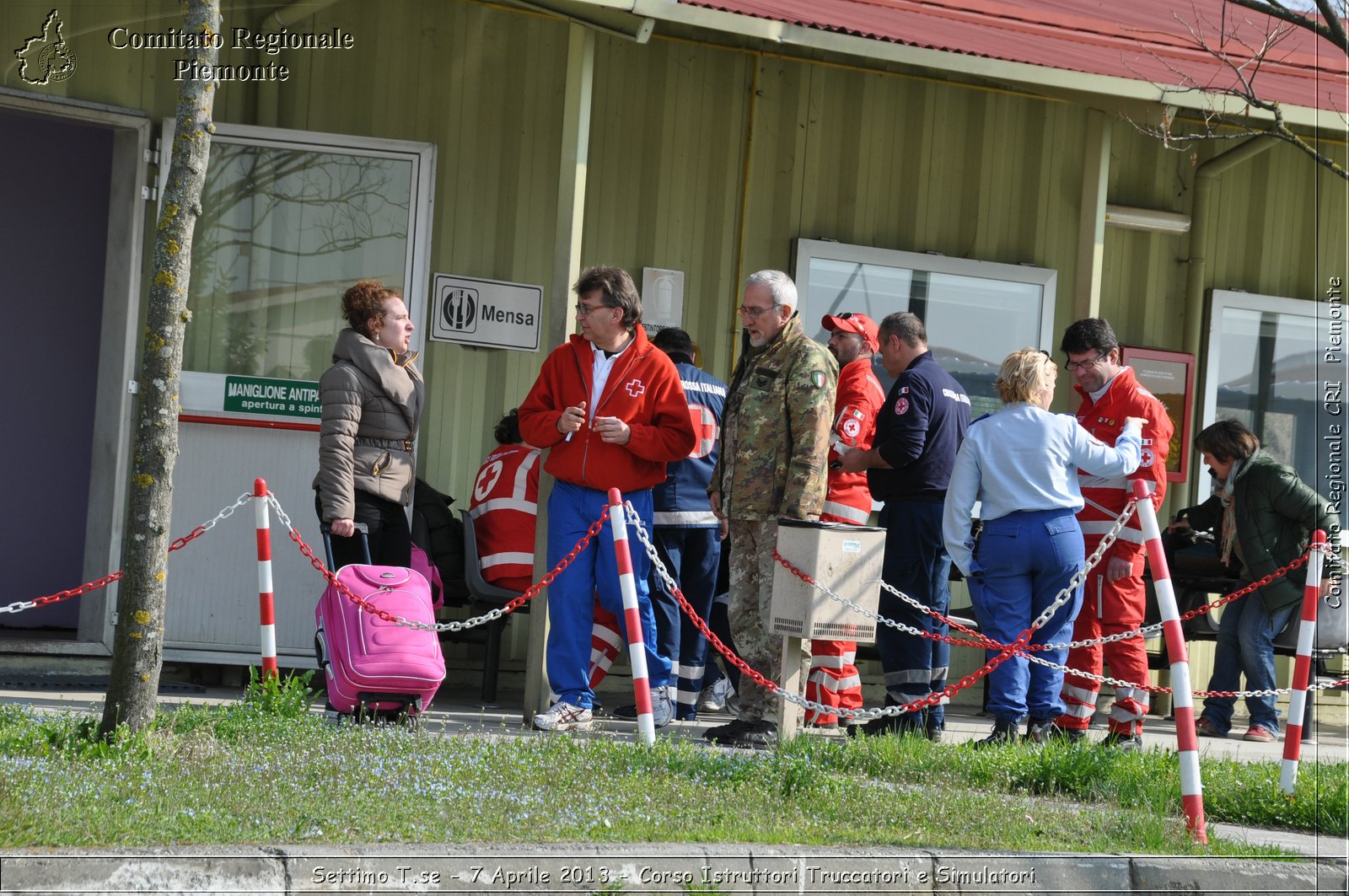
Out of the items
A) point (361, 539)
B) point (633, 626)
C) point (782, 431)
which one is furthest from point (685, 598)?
point (361, 539)

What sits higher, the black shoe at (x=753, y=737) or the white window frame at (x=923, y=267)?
the white window frame at (x=923, y=267)

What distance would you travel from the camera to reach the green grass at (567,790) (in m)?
4.79

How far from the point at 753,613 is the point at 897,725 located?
2.94 feet

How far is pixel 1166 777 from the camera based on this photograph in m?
6.29

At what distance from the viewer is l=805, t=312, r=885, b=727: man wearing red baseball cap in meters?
7.65

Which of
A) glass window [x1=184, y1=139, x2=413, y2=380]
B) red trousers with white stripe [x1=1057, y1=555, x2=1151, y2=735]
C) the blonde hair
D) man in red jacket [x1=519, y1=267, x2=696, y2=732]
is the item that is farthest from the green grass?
glass window [x1=184, y1=139, x2=413, y2=380]

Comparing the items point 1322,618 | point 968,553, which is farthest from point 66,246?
point 1322,618

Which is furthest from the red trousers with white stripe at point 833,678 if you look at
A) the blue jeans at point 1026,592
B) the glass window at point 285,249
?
the glass window at point 285,249

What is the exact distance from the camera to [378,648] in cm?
666

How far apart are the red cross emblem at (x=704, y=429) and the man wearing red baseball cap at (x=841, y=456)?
0.64m

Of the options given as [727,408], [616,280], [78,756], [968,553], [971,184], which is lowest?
[78,756]

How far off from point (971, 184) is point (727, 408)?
3.76 m

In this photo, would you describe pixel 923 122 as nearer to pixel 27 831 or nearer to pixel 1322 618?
pixel 1322 618
